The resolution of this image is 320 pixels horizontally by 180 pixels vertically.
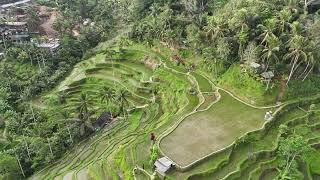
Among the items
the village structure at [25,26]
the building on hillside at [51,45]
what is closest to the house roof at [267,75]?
the building on hillside at [51,45]

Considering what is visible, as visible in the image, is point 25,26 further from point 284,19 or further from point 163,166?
point 163,166

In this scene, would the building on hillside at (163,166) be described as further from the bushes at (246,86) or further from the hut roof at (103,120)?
the hut roof at (103,120)

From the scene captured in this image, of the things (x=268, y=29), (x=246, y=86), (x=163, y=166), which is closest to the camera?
(x=163, y=166)

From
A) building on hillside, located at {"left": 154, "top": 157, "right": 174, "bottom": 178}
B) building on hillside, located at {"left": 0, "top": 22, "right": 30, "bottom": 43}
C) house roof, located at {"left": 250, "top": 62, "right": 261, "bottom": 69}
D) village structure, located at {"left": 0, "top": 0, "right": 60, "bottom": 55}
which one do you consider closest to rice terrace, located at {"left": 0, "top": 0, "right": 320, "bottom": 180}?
building on hillside, located at {"left": 154, "top": 157, "right": 174, "bottom": 178}

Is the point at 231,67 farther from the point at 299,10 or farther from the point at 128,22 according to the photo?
the point at 128,22

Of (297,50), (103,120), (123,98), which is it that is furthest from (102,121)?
(297,50)
